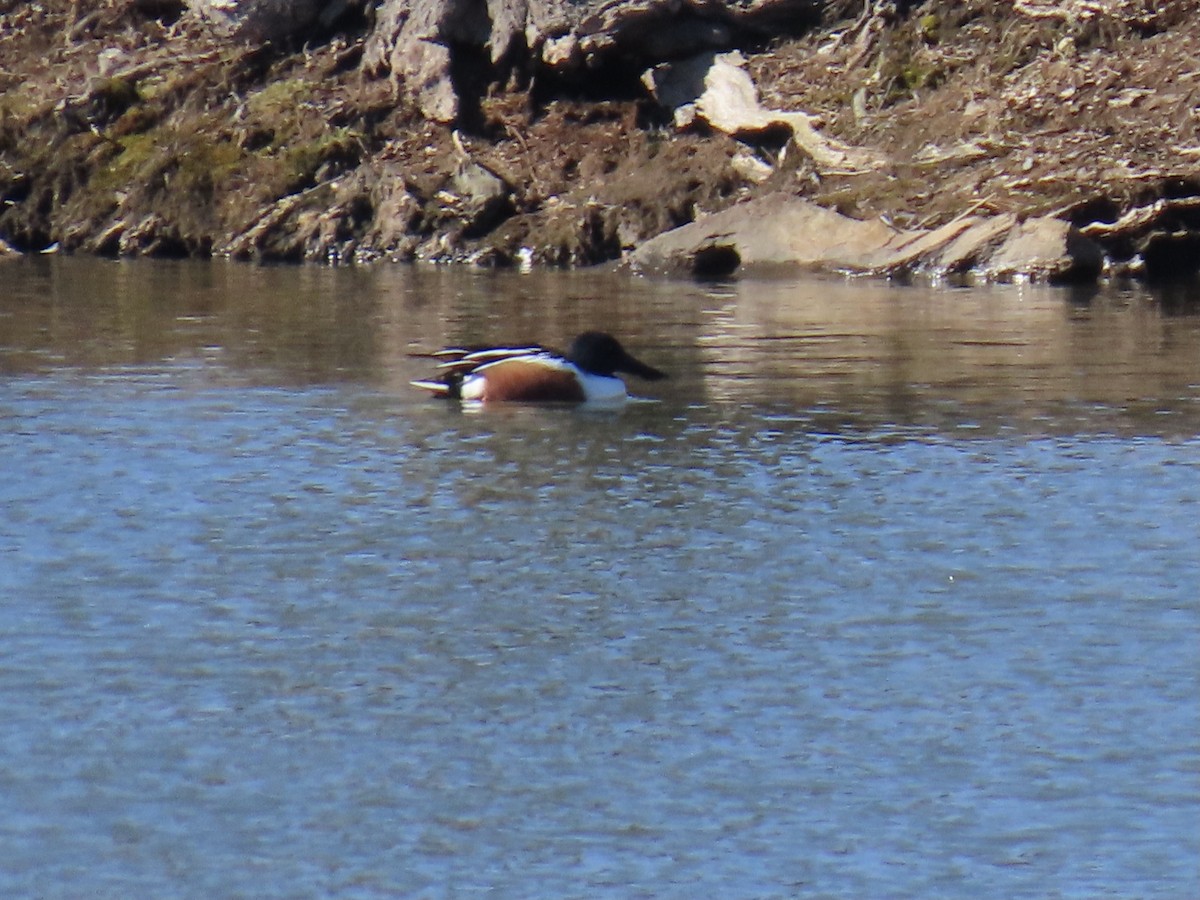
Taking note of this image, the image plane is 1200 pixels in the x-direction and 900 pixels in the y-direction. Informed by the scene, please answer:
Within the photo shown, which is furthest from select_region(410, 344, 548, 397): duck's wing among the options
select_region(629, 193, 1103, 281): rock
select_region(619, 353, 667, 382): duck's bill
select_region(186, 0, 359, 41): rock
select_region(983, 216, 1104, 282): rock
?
select_region(186, 0, 359, 41): rock

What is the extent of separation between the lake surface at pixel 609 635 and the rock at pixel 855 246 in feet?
17.8

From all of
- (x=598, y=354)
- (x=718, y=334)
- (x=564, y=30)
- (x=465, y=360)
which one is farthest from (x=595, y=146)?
(x=598, y=354)

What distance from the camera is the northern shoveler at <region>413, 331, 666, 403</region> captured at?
11.0 metres

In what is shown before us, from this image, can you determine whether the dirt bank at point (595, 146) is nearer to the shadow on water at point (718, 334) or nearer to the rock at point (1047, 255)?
the rock at point (1047, 255)

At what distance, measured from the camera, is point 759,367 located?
40.4 ft

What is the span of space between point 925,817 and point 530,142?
1755cm

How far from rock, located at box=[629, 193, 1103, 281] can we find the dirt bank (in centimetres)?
25

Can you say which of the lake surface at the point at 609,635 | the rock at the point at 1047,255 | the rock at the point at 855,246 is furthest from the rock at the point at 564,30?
the lake surface at the point at 609,635

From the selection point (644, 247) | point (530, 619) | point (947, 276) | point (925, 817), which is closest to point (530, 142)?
point (644, 247)

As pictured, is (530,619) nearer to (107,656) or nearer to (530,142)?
(107,656)

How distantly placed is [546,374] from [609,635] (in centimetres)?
457

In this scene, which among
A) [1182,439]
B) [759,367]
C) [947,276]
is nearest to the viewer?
[1182,439]

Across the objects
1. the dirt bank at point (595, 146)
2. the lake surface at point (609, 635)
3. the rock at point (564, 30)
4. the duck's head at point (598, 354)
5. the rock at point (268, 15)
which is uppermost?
the rock at point (268, 15)

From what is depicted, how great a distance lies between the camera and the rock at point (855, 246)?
17.6 m
